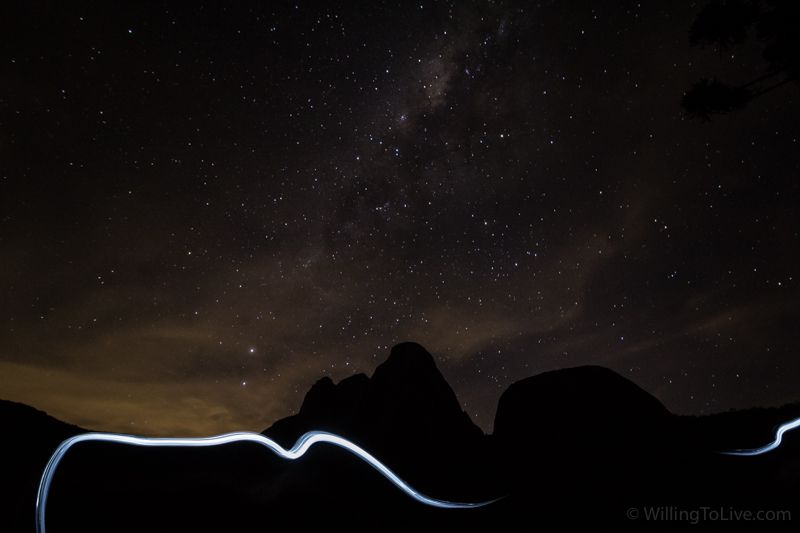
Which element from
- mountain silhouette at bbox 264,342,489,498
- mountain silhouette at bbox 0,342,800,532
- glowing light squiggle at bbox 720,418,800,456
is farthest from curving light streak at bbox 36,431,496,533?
mountain silhouette at bbox 264,342,489,498

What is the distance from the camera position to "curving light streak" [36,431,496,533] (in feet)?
10.3

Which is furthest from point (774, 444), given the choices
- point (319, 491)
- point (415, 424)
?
point (415, 424)

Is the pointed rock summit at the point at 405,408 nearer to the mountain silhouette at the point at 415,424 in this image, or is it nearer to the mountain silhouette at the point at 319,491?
the mountain silhouette at the point at 415,424

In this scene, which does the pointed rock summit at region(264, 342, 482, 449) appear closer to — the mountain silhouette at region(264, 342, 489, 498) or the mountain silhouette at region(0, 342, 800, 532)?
the mountain silhouette at region(264, 342, 489, 498)

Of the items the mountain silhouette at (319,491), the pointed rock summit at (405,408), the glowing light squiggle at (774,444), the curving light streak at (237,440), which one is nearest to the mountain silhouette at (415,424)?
the pointed rock summit at (405,408)

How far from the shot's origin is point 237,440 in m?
4.84

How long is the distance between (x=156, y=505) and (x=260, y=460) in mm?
1134

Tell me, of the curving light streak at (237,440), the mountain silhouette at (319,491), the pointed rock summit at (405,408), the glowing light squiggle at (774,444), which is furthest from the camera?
the pointed rock summit at (405,408)

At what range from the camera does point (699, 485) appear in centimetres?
555

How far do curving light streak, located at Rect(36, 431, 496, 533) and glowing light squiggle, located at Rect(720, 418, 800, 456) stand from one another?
4.12 m

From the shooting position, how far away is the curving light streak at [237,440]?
10.3ft

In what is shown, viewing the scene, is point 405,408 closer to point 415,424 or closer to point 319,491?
point 415,424

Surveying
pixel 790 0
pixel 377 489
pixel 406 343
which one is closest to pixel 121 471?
pixel 377 489

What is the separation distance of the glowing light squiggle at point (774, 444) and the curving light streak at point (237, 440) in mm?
4117
